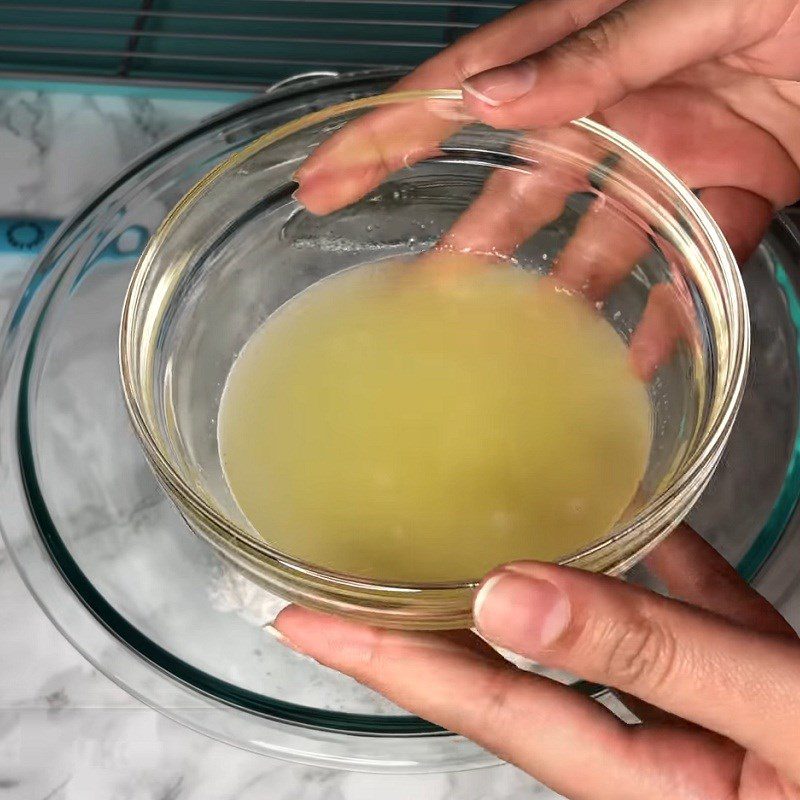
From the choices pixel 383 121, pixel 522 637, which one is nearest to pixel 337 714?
pixel 522 637

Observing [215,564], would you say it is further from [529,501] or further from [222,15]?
[222,15]

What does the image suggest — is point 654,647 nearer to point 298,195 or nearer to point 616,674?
point 616,674

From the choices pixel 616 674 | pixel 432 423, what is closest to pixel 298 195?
pixel 432 423

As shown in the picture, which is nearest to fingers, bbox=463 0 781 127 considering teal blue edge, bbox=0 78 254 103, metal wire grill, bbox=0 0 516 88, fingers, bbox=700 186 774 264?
fingers, bbox=700 186 774 264

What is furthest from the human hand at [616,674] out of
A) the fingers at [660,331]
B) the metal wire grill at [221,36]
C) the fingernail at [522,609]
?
the metal wire grill at [221,36]

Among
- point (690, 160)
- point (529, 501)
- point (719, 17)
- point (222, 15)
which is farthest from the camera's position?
point (222, 15)

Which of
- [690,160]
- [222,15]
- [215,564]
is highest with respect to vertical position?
[222,15]

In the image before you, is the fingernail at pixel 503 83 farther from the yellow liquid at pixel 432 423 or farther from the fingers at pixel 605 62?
the yellow liquid at pixel 432 423
